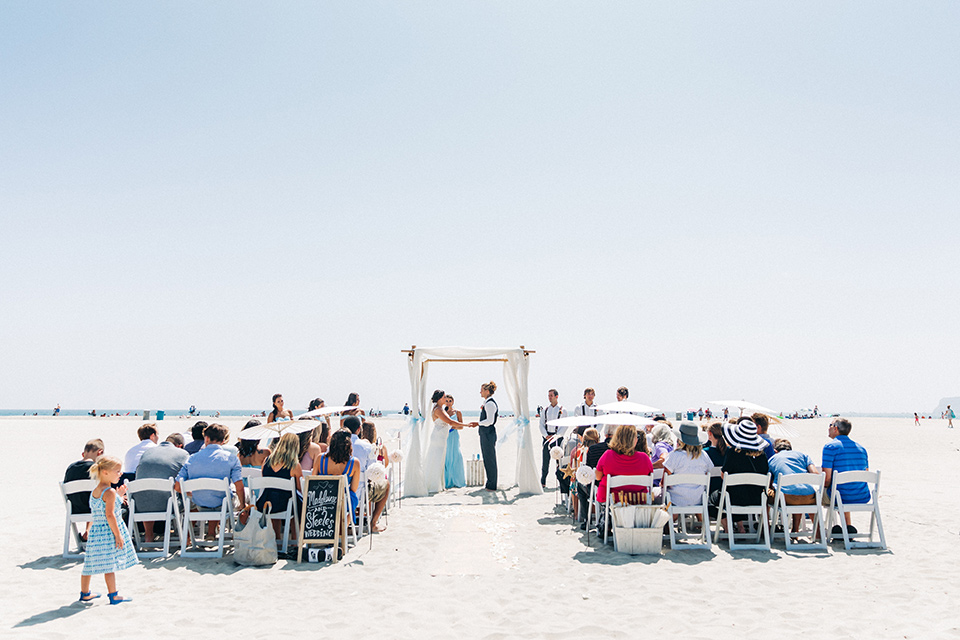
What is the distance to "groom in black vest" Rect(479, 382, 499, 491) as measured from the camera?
1129 cm

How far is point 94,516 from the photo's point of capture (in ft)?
16.6

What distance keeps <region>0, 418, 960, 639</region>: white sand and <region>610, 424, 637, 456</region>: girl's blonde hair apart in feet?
3.85

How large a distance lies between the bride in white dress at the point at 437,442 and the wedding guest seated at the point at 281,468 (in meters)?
4.68

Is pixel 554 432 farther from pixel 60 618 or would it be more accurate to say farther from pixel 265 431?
pixel 60 618

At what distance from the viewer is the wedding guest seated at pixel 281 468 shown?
6656 mm

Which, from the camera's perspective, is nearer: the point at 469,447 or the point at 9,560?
the point at 9,560

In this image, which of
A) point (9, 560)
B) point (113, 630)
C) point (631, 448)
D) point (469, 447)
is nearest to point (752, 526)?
point (631, 448)

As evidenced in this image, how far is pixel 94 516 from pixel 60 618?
0.79 m

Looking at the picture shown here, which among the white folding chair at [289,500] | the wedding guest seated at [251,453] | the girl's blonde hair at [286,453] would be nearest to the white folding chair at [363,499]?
the white folding chair at [289,500]

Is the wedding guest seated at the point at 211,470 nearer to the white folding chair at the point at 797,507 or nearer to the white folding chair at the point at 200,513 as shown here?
the white folding chair at the point at 200,513

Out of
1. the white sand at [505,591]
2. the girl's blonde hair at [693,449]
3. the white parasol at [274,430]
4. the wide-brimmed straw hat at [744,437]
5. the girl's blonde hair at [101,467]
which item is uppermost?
the white parasol at [274,430]

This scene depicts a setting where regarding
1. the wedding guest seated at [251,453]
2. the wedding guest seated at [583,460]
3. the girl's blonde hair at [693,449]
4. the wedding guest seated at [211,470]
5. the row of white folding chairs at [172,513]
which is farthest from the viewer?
the wedding guest seated at [583,460]

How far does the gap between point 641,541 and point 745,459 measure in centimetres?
160

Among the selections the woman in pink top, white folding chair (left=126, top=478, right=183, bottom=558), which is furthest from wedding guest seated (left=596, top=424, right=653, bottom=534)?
white folding chair (left=126, top=478, right=183, bottom=558)
